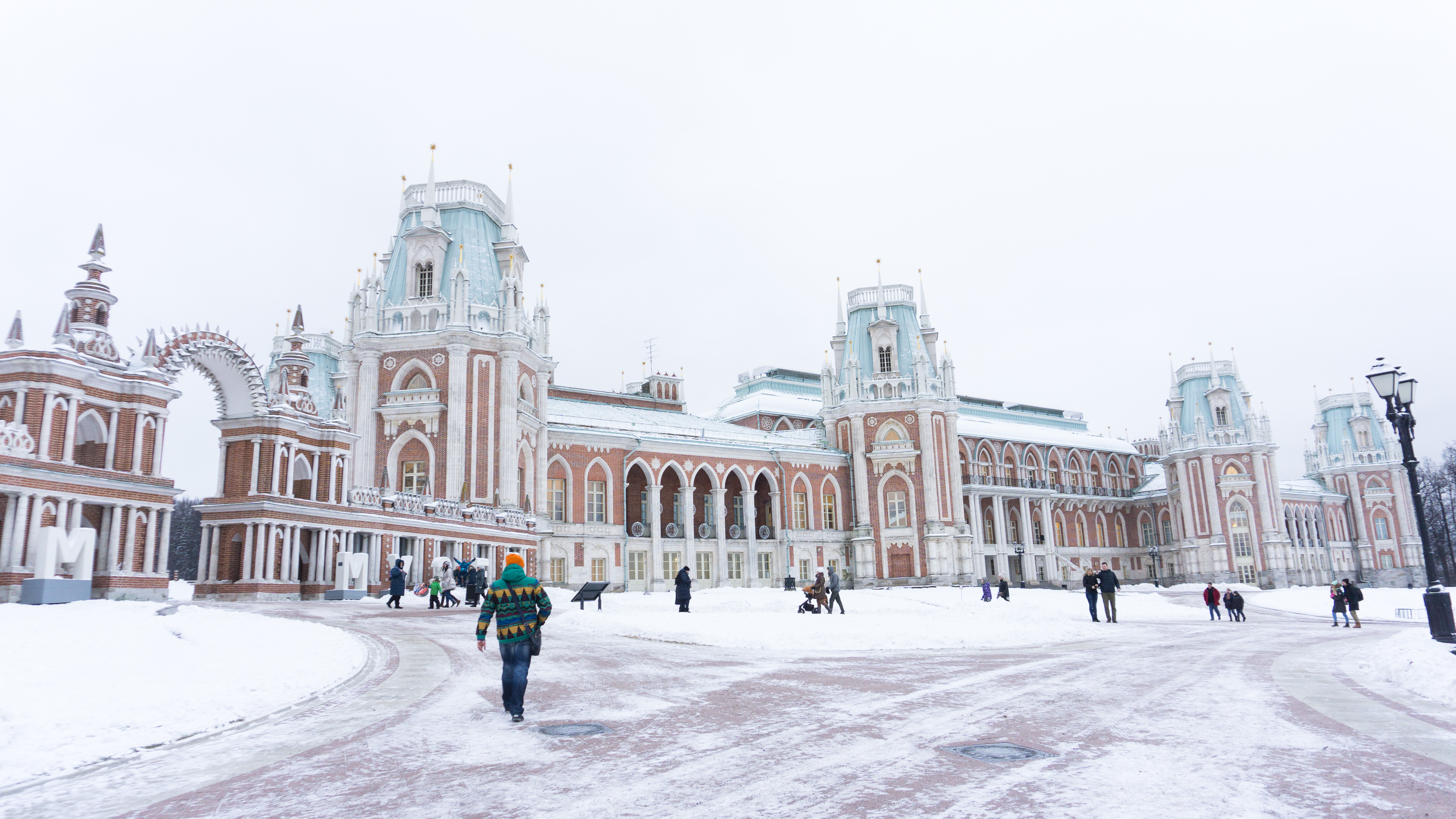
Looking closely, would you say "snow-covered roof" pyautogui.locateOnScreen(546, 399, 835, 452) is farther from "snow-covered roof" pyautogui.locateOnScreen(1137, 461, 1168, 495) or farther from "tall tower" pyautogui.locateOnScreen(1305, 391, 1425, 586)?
"tall tower" pyautogui.locateOnScreen(1305, 391, 1425, 586)

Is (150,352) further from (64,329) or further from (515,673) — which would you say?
(515,673)

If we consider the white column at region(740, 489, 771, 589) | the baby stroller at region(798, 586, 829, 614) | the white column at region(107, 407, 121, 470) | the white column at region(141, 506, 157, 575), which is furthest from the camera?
the white column at region(740, 489, 771, 589)

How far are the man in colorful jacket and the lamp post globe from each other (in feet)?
43.9

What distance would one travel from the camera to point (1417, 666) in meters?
11.1

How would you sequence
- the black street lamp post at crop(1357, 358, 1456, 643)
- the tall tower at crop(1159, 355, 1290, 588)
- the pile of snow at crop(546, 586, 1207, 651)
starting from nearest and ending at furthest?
1. the black street lamp post at crop(1357, 358, 1456, 643)
2. the pile of snow at crop(546, 586, 1207, 651)
3. the tall tower at crop(1159, 355, 1290, 588)

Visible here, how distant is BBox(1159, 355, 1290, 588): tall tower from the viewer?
61.7 metres

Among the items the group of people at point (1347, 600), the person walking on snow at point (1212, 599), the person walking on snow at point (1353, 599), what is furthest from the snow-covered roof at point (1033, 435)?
the person walking on snow at point (1353, 599)

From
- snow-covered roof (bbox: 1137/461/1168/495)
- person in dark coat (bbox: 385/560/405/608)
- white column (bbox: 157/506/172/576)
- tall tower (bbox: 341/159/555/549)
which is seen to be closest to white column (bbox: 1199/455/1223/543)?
snow-covered roof (bbox: 1137/461/1168/495)

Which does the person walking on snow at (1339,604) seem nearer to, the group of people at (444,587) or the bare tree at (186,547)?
the group of people at (444,587)

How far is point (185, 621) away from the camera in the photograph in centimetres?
1439

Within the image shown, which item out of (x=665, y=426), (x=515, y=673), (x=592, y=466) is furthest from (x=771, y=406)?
(x=515, y=673)

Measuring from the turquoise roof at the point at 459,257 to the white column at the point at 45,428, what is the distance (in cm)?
2279

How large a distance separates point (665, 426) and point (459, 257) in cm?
1591

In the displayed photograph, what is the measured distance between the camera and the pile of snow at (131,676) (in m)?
7.22
